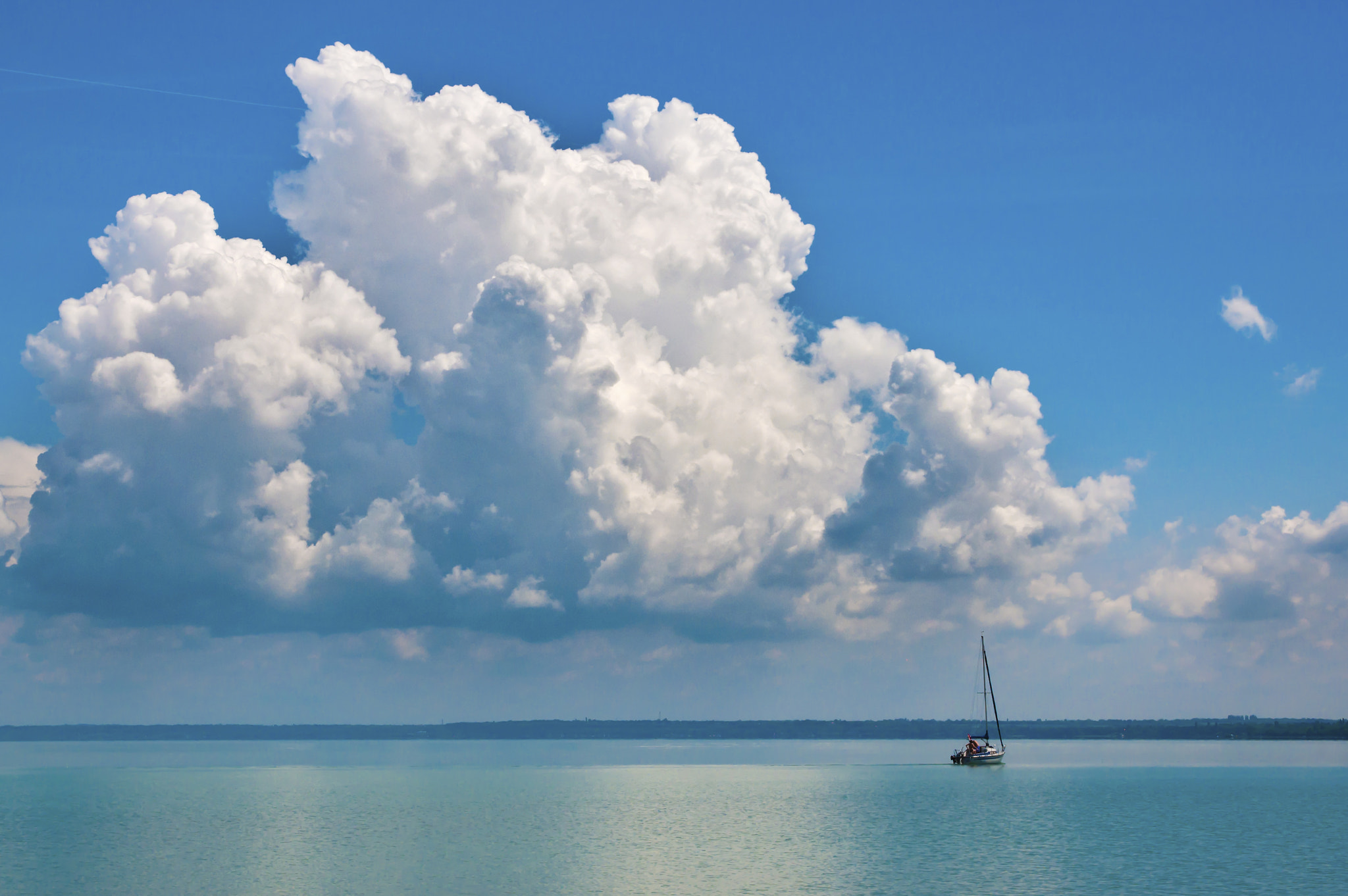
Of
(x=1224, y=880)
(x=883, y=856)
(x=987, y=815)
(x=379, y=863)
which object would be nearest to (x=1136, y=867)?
(x=1224, y=880)

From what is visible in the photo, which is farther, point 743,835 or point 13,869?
point 743,835

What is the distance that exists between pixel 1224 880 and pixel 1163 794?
340 ft

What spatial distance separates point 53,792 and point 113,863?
119 metres

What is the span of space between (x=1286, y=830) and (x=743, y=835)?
183 ft

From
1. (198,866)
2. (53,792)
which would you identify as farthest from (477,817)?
(53,792)

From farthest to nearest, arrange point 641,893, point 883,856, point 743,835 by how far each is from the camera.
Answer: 1. point 743,835
2. point 883,856
3. point 641,893

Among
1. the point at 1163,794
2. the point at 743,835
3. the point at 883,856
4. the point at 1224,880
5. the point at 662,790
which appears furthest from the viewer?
the point at 662,790

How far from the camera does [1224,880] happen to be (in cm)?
8319

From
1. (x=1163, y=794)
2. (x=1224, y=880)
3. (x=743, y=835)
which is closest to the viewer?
(x=1224, y=880)

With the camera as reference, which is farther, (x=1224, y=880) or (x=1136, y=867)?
(x=1136, y=867)

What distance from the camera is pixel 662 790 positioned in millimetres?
194625

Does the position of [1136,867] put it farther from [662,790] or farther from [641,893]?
[662,790]

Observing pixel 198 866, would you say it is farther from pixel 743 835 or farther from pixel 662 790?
pixel 662 790

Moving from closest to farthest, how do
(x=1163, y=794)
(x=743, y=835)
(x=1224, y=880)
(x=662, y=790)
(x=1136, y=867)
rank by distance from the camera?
(x=1224, y=880)
(x=1136, y=867)
(x=743, y=835)
(x=1163, y=794)
(x=662, y=790)
